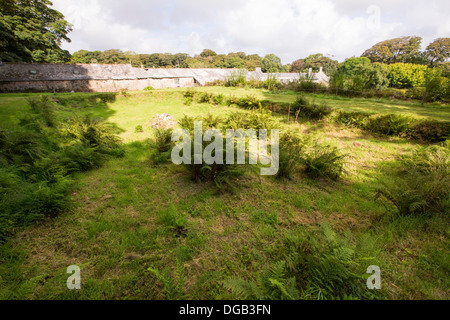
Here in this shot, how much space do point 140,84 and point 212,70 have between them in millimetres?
14776

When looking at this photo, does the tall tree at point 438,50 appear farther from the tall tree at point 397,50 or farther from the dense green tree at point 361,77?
the dense green tree at point 361,77

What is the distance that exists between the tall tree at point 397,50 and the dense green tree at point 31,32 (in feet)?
244

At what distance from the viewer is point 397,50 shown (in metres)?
48.8

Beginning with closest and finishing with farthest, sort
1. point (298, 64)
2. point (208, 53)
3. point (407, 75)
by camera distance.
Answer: point (407, 75), point (298, 64), point (208, 53)

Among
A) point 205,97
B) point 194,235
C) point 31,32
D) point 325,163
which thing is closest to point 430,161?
point 325,163

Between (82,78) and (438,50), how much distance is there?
241 feet

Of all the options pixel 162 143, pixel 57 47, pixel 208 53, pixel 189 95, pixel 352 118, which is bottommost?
pixel 162 143

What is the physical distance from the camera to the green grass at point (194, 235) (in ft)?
7.47

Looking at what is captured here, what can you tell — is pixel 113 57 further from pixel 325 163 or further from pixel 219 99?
pixel 325 163

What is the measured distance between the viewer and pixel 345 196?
433cm

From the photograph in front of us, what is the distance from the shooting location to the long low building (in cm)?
2158

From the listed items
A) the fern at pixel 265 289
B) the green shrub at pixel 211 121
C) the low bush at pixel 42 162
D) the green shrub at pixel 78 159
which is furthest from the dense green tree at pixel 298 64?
the fern at pixel 265 289
